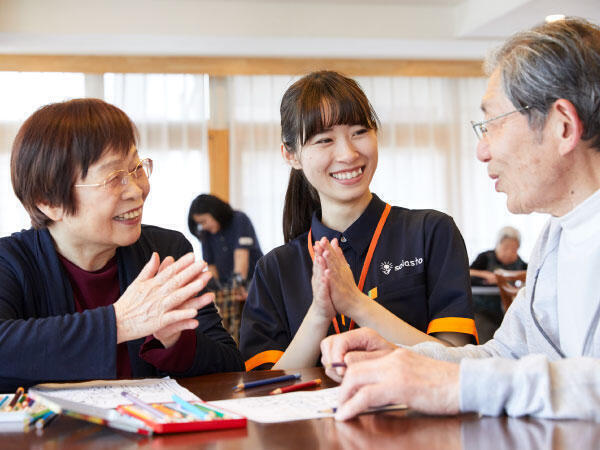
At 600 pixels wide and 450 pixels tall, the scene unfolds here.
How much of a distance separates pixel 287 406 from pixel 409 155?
749cm

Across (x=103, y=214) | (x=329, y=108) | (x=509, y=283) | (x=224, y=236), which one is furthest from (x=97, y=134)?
(x=224, y=236)

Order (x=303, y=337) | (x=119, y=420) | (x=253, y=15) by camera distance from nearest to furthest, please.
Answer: (x=119, y=420)
(x=303, y=337)
(x=253, y=15)

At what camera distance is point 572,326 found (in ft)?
4.49

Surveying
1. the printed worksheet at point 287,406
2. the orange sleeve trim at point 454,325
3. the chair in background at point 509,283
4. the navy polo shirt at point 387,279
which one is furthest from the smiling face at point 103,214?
the chair in background at point 509,283

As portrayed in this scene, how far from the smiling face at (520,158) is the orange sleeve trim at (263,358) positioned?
756 millimetres

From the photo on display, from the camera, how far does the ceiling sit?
638 cm

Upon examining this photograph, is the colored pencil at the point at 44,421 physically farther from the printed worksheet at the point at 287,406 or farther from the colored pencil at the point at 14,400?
the printed worksheet at the point at 287,406

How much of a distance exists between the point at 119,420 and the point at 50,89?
23.7 ft

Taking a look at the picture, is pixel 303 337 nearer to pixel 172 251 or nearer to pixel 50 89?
pixel 172 251

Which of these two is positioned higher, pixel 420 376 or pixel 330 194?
pixel 330 194

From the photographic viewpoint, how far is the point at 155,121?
7.92 metres

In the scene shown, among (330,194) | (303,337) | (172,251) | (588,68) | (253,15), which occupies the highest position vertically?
(253,15)

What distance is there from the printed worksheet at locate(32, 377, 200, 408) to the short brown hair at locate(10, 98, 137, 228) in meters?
0.51

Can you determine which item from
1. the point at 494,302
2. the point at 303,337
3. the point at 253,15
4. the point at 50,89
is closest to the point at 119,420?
the point at 303,337
